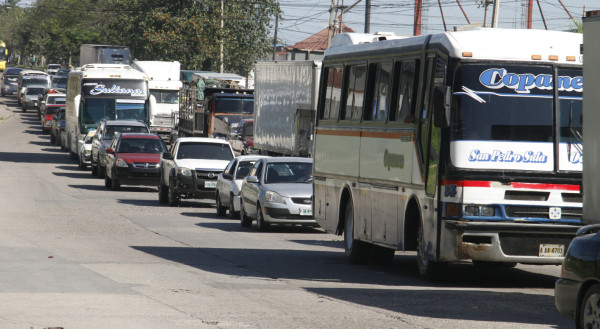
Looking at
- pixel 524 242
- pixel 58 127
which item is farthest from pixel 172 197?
pixel 58 127

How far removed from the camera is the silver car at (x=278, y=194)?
2189cm

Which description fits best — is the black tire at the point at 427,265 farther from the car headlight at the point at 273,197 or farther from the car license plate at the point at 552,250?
the car headlight at the point at 273,197

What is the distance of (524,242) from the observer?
42.7 ft

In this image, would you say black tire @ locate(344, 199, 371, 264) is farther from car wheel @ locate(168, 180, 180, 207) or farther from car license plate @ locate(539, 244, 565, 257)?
car wheel @ locate(168, 180, 180, 207)

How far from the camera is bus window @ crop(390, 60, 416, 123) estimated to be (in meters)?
14.4

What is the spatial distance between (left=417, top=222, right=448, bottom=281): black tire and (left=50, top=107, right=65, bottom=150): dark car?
4171 cm

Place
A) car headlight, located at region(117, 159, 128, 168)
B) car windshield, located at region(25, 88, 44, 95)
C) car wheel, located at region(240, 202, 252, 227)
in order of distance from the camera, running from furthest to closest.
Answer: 1. car windshield, located at region(25, 88, 44, 95)
2. car headlight, located at region(117, 159, 128, 168)
3. car wheel, located at region(240, 202, 252, 227)

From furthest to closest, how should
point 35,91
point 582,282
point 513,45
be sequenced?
point 35,91
point 513,45
point 582,282

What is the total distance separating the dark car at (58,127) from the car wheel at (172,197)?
84.8 feet

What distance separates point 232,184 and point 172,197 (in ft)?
12.6

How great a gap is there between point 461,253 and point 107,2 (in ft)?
311

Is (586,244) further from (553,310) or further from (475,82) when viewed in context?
(475,82)

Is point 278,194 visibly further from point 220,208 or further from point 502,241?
point 502,241

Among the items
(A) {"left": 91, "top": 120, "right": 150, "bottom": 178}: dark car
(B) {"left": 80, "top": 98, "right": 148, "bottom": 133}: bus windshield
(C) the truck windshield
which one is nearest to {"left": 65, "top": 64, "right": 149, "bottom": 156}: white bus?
(B) {"left": 80, "top": 98, "right": 148, "bottom": 133}: bus windshield
